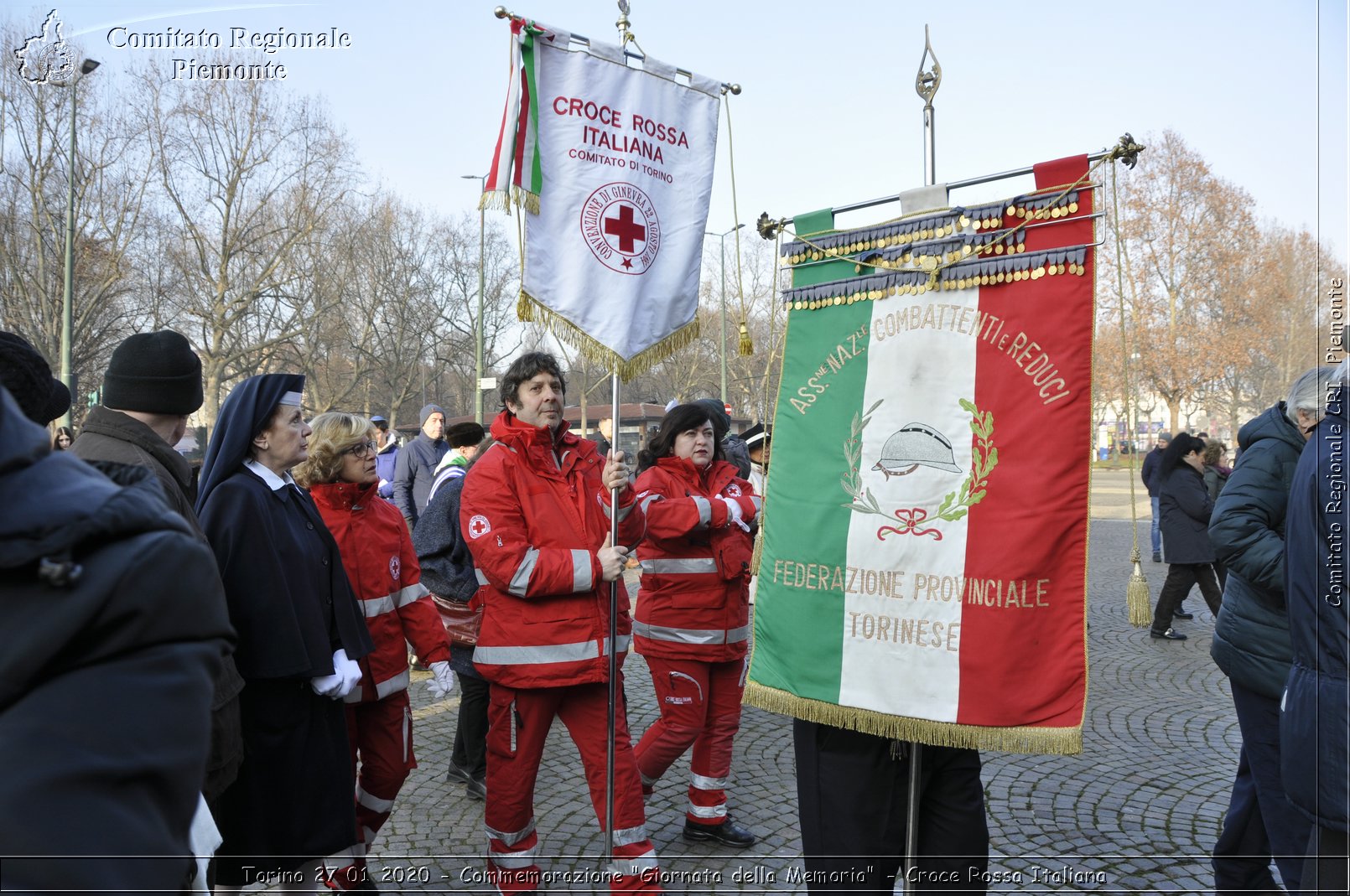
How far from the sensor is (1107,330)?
35344 millimetres

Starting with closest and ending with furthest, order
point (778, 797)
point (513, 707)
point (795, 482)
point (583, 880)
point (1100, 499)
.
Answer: point (795, 482) < point (513, 707) < point (583, 880) < point (778, 797) < point (1100, 499)

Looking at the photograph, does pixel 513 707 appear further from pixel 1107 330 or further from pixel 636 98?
pixel 1107 330

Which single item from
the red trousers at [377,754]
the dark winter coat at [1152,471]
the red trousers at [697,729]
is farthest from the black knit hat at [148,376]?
the dark winter coat at [1152,471]

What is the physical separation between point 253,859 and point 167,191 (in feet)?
88.7

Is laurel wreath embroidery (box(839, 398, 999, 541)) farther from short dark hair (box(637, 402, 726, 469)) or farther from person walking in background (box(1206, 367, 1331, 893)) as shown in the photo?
short dark hair (box(637, 402, 726, 469))

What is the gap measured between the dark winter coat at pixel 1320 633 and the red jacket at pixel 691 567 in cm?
228

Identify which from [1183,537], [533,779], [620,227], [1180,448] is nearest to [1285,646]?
[533,779]

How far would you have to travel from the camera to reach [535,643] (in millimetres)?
3381

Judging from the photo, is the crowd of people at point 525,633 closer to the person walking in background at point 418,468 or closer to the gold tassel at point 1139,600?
the gold tassel at point 1139,600

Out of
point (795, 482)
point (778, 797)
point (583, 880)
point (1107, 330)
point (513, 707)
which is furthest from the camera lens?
point (1107, 330)

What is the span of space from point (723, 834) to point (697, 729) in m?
0.48

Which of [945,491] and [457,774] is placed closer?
[945,491]

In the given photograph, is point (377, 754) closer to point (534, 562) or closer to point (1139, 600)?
point (534, 562)

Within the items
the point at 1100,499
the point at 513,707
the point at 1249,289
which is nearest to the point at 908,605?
the point at 513,707
